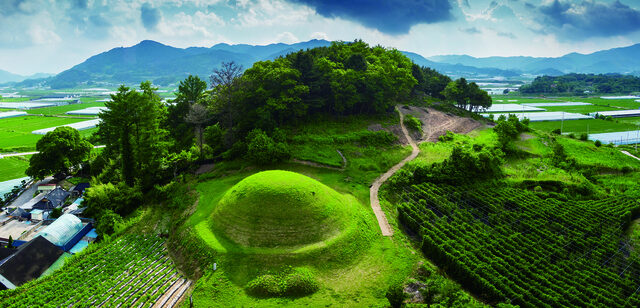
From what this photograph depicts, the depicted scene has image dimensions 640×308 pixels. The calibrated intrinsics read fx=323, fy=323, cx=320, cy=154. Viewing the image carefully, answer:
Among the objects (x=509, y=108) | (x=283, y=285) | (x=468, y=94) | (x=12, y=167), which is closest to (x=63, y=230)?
(x=283, y=285)

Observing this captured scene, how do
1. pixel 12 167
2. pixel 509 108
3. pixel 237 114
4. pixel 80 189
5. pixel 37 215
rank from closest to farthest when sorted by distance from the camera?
pixel 37 215 < pixel 80 189 < pixel 237 114 < pixel 12 167 < pixel 509 108

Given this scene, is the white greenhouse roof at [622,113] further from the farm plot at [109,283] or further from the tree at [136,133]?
the farm plot at [109,283]

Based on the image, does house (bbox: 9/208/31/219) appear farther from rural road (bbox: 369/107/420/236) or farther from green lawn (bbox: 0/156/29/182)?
rural road (bbox: 369/107/420/236)

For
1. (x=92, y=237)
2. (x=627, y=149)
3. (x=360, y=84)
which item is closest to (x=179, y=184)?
(x=92, y=237)

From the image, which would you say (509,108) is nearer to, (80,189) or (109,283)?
(80,189)

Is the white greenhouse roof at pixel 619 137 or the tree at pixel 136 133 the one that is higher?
the tree at pixel 136 133

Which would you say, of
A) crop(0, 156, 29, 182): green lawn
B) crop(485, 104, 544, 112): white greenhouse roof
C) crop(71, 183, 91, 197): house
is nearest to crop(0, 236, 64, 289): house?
crop(71, 183, 91, 197): house

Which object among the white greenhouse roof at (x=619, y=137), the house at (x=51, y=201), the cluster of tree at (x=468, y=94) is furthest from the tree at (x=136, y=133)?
the white greenhouse roof at (x=619, y=137)
